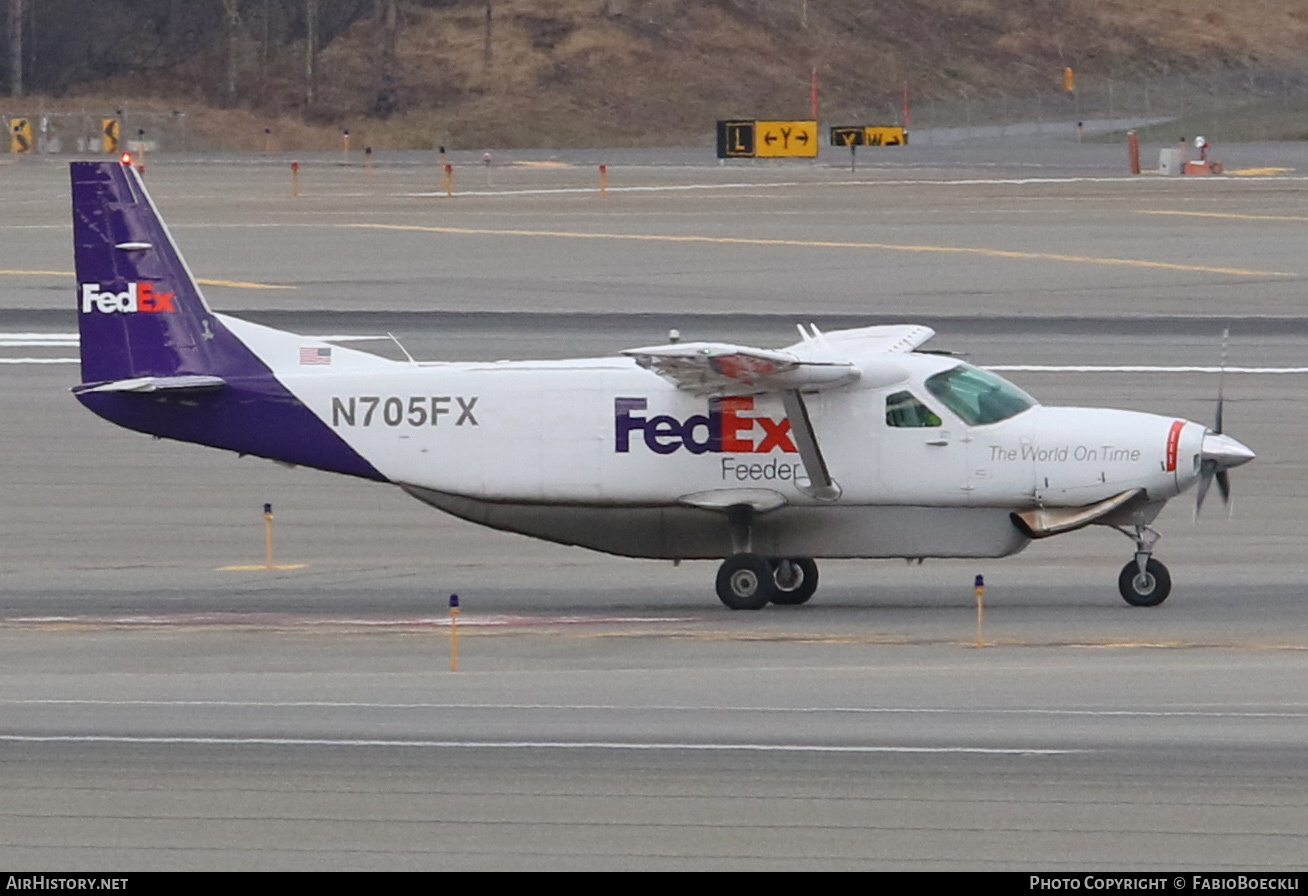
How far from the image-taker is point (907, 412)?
1991cm

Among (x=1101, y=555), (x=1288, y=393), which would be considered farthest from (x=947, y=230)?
(x=1101, y=555)

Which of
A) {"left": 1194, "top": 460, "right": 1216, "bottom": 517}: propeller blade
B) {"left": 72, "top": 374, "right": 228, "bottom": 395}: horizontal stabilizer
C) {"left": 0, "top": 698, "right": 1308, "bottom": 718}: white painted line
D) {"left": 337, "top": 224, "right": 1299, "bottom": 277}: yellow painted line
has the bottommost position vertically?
{"left": 0, "top": 698, "right": 1308, "bottom": 718}: white painted line

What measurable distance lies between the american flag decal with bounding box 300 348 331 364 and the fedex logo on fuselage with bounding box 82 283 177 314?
1.32m

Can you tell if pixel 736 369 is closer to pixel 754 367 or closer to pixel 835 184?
pixel 754 367

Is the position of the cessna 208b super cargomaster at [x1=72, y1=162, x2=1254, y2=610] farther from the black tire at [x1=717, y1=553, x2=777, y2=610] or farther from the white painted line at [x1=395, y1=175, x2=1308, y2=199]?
the white painted line at [x1=395, y1=175, x2=1308, y2=199]

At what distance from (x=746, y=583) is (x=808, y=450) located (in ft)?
4.15

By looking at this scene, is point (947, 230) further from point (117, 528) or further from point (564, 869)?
point (564, 869)

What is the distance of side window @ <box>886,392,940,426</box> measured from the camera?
19.9 meters

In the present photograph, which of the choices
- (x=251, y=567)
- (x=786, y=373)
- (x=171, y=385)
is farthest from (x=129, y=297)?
(x=786, y=373)

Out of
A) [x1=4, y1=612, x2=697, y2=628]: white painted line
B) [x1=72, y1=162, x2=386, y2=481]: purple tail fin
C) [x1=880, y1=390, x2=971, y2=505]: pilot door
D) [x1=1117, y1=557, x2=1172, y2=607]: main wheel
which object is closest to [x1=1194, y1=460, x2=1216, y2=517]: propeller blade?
[x1=1117, y1=557, x2=1172, y2=607]: main wheel

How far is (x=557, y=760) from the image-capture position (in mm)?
13445

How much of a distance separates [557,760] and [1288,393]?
2196 centimetres

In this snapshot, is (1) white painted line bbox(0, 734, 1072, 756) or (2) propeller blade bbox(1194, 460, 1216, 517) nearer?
(1) white painted line bbox(0, 734, 1072, 756)

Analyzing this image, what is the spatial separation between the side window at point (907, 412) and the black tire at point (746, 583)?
165 centimetres
